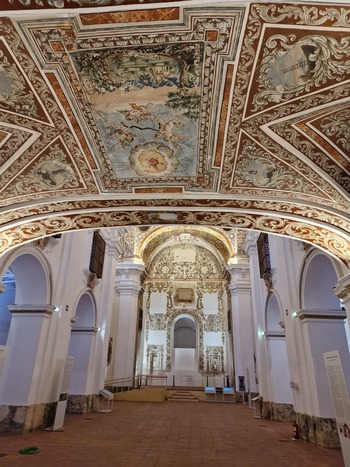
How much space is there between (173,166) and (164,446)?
527 centimetres

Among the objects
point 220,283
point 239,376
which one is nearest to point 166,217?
point 239,376

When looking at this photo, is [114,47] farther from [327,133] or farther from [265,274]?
[265,274]

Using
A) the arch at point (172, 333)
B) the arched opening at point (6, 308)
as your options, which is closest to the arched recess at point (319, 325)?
the arched opening at point (6, 308)

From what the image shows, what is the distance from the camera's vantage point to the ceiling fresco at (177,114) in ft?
9.89

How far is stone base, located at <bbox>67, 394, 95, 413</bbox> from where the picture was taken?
10.8m

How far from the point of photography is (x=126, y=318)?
60.5ft

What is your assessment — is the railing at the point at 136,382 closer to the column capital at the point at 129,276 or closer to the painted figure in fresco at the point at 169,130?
the column capital at the point at 129,276

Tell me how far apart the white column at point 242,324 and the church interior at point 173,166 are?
5372 millimetres

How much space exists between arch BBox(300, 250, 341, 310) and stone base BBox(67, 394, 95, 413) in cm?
785

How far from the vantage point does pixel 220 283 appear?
73.5 feet

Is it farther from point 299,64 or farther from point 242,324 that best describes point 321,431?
point 242,324

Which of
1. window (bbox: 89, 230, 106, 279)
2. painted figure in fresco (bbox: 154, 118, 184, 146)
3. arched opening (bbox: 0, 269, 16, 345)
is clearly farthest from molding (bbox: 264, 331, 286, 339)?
painted figure in fresco (bbox: 154, 118, 184, 146)

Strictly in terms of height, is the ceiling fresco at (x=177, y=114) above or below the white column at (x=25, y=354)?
above

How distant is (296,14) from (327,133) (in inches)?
70.8
